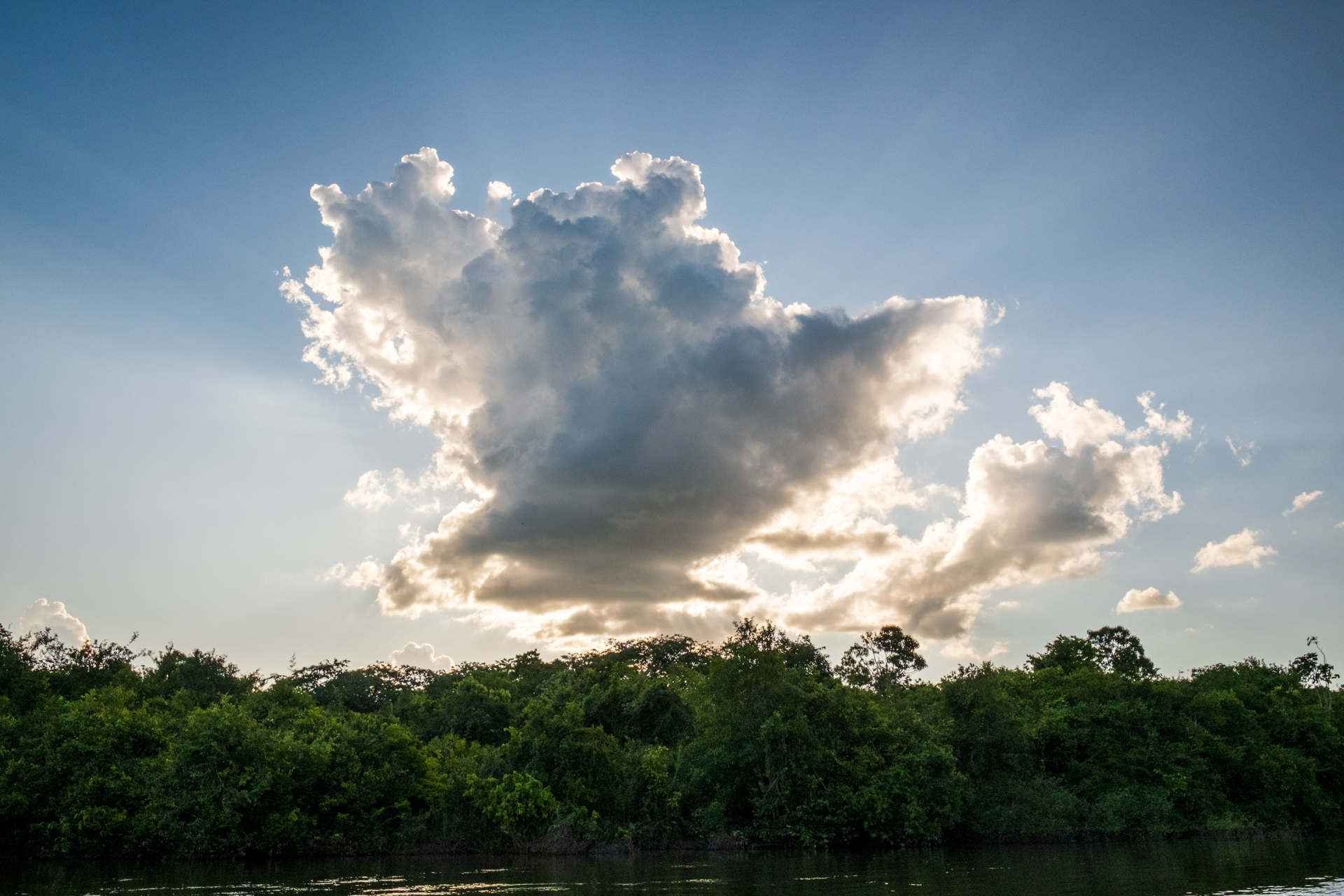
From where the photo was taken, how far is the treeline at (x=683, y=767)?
118ft

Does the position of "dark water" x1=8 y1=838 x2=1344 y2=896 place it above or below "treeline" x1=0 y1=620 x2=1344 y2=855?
below

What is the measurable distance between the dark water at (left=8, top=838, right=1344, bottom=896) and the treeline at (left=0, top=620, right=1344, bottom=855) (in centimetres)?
182

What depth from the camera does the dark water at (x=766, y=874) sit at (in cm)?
2183

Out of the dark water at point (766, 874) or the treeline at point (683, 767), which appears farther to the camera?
the treeline at point (683, 767)

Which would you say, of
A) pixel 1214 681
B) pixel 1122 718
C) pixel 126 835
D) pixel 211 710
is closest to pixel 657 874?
pixel 211 710

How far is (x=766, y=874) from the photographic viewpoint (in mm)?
26969

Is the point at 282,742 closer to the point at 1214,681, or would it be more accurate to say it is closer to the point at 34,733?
the point at 34,733

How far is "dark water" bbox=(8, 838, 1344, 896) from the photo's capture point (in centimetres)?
2183

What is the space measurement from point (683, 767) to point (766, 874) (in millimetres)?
13944

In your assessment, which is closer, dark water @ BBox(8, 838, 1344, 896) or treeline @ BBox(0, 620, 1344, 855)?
dark water @ BBox(8, 838, 1344, 896)

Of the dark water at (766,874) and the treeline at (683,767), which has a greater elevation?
the treeline at (683,767)

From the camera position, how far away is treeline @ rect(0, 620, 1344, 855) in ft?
118

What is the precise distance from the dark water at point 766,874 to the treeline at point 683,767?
1.82 meters

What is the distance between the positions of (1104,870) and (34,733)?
43.8 metres
